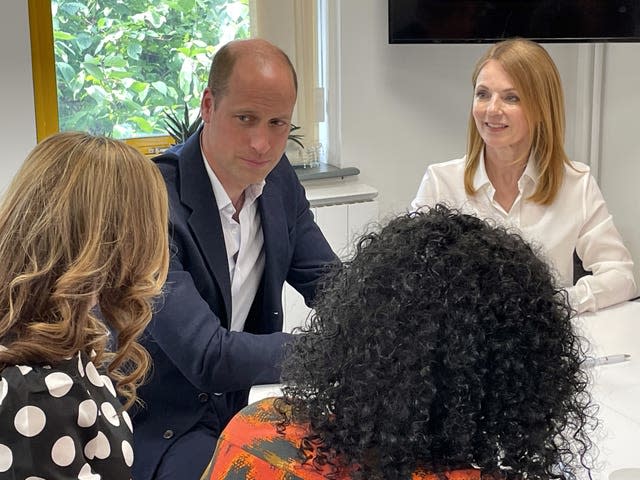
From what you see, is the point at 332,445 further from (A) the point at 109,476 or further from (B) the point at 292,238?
(B) the point at 292,238

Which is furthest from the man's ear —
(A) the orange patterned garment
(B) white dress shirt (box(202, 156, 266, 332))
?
(A) the orange patterned garment

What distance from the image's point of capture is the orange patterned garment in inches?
37.2

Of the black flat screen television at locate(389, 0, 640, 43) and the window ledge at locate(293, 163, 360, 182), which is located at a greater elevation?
the black flat screen television at locate(389, 0, 640, 43)

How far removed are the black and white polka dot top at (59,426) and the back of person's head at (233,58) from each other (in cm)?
80

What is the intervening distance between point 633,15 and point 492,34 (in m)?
0.53

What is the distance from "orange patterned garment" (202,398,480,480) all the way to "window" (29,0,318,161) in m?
2.39

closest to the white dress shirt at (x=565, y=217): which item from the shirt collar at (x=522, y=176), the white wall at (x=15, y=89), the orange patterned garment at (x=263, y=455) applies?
the shirt collar at (x=522, y=176)

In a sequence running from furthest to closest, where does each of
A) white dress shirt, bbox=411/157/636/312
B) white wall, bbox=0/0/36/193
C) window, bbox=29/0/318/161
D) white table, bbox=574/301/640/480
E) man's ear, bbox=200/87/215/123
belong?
window, bbox=29/0/318/161 → white wall, bbox=0/0/36/193 → white dress shirt, bbox=411/157/636/312 → man's ear, bbox=200/87/215/123 → white table, bbox=574/301/640/480

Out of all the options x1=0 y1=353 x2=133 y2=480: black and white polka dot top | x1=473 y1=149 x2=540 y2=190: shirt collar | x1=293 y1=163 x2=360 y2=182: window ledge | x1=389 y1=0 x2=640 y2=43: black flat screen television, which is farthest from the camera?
x1=293 y1=163 x2=360 y2=182: window ledge

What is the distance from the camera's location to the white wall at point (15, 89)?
9.79 feet

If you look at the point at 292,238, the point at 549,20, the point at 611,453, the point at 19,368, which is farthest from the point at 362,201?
the point at 19,368

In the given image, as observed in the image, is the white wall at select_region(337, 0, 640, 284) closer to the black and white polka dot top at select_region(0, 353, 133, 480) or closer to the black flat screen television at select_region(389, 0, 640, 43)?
the black flat screen television at select_region(389, 0, 640, 43)

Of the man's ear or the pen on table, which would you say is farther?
the man's ear

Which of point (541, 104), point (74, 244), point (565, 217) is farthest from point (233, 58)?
point (565, 217)
